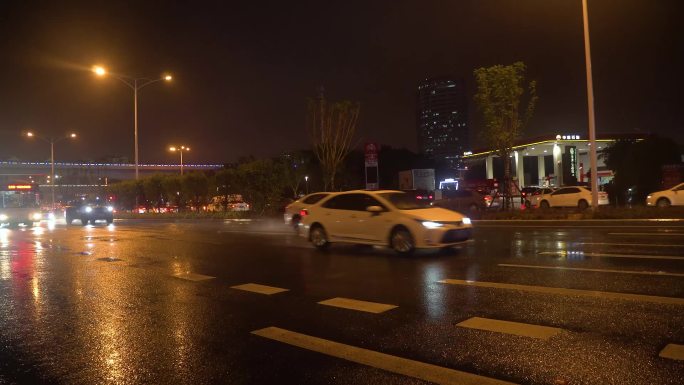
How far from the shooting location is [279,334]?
6191 mm

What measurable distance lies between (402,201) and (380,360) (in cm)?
818

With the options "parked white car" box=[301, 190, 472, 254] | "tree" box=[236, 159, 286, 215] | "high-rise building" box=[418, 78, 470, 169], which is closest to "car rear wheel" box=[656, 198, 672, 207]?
"parked white car" box=[301, 190, 472, 254]

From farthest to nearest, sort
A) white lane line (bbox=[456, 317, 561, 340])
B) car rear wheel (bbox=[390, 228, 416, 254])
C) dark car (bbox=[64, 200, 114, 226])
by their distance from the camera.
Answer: dark car (bbox=[64, 200, 114, 226]) → car rear wheel (bbox=[390, 228, 416, 254]) → white lane line (bbox=[456, 317, 561, 340])

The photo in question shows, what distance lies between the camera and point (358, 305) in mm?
7527

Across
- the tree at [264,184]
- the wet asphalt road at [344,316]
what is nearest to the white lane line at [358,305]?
the wet asphalt road at [344,316]

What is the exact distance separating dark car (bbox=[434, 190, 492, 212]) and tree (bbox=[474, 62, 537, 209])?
198 inches

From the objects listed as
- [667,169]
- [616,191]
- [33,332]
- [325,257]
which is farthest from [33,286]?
[616,191]

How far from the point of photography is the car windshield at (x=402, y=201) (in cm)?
1283

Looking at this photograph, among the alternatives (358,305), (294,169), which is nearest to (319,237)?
(358,305)

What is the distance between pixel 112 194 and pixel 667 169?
159 ft

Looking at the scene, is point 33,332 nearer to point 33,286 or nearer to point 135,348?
point 135,348

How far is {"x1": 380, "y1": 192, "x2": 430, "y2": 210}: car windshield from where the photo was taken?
12.8 m

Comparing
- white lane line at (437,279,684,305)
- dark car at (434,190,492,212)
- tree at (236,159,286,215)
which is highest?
tree at (236,159,286,215)

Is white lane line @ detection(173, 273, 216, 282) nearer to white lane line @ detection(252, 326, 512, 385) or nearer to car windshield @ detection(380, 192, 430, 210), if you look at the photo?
white lane line @ detection(252, 326, 512, 385)
